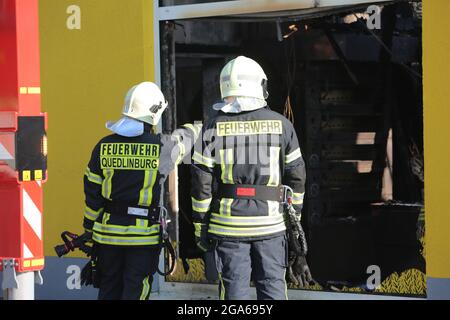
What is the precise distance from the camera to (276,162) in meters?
6.34

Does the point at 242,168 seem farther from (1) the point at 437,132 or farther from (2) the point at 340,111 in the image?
(2) the point at 340,111

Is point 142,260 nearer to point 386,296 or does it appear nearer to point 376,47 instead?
point 386,296

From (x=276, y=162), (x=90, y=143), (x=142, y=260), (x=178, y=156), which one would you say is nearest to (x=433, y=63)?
(x=276, y=162)

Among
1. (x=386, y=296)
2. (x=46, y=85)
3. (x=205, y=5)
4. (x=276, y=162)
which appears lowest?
(x=386, y=296)

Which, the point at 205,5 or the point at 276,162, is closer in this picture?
the point at 276,162

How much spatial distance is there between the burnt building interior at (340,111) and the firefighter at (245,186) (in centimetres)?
195

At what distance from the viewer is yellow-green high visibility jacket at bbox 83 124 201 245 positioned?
6.43 meters

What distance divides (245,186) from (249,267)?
0.53 metres

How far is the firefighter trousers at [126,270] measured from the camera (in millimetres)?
6426

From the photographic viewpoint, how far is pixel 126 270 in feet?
21.2

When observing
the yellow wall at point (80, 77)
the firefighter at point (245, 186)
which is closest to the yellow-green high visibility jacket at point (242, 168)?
the firefighter at point (245, 186)

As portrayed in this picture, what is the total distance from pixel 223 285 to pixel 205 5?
2651mm

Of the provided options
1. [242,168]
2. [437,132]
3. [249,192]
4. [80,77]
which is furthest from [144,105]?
[437,132]

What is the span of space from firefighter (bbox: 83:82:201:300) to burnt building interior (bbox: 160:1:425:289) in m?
1.75
